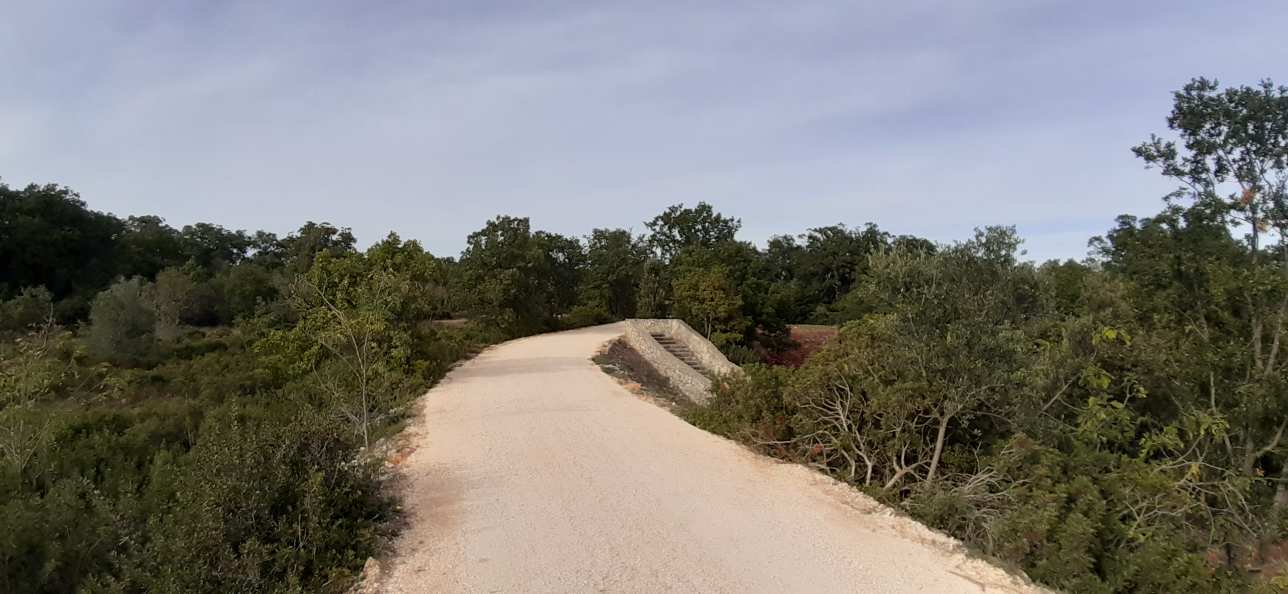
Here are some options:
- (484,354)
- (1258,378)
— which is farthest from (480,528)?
(484,354)

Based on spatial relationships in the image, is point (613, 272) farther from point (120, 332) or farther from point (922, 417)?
point (922, 417)

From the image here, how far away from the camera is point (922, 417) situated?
27.0 feet

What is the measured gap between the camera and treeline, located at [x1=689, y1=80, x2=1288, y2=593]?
6871mm

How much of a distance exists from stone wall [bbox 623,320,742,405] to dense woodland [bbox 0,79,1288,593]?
19.4 feet

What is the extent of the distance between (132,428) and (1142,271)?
55.7 feet

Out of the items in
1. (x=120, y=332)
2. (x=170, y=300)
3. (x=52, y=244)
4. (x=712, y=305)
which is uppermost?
(x=52, y=244)

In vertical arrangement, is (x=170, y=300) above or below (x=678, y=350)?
above

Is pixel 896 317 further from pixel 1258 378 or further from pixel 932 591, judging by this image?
pixel 1258 378

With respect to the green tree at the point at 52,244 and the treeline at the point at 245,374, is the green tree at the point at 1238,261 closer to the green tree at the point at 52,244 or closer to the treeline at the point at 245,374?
the treeline at the point at 245,374

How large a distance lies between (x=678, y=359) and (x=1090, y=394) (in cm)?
1128

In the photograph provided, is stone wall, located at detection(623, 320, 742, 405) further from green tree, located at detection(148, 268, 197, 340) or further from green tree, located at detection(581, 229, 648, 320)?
green tree, located at detection(148, 268, 197, 340)

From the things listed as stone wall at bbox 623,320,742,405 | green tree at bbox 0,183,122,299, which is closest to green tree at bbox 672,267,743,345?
stone wall at bbox 623,320,742,405

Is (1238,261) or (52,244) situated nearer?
(1238,261)

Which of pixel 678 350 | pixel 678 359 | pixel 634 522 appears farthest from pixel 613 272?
pixel 634 522
